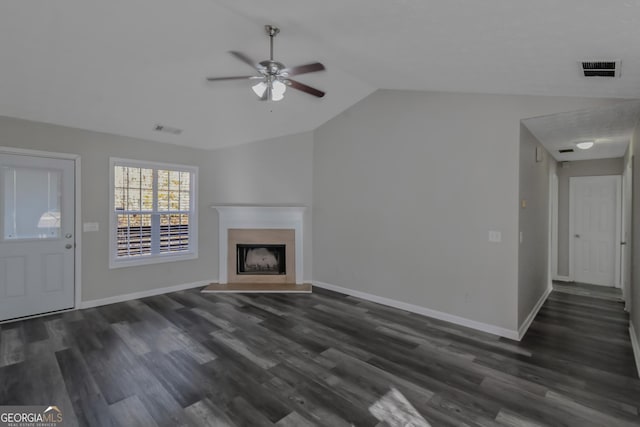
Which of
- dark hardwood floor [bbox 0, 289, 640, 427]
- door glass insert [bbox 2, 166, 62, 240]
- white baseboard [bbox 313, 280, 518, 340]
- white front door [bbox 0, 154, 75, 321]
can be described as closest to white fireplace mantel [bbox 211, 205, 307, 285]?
white baseboard [bbox 313, 280, 518, 340]

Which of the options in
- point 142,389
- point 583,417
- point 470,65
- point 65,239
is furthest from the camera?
point 65,239

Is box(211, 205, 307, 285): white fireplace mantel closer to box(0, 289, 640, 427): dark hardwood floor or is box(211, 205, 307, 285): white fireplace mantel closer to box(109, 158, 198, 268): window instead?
box(109, 158, 198, 268): window

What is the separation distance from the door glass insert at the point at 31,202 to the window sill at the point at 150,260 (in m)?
0.83

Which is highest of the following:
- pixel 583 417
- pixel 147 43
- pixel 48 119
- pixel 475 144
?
pixel 147 43

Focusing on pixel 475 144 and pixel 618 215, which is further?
pixel 618 215

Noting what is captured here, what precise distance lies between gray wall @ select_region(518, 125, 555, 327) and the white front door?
19.2ft

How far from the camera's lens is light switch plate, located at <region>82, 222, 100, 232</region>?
4.31 m

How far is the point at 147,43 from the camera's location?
283 centimetres

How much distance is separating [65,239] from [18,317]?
3.53 feet

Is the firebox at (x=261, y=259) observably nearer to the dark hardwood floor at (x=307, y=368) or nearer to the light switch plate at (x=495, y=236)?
the dark hardwood floor at (x=307, y=368)

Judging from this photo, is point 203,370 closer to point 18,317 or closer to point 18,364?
point 18,364

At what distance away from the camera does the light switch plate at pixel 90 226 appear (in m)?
4.31

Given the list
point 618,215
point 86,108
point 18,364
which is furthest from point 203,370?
point 618,215

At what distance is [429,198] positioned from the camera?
4.08 meters
